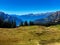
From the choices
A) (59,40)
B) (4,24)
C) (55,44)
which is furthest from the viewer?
(4,24)

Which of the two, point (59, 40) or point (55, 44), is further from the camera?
point (59, 40)

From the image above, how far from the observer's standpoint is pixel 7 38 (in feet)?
141

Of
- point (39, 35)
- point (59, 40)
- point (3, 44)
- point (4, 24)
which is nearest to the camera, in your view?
point (3, 44)

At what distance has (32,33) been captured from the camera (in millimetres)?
51031

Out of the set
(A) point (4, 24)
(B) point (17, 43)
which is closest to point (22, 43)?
(B) point (17, 43)

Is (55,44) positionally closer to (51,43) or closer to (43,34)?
(51,43)

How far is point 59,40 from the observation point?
4644 cm

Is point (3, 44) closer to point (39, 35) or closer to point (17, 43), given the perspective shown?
point (17, 43)

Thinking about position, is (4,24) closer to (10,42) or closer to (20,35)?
(20,35)

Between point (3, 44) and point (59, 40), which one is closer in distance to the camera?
point (3, 44)

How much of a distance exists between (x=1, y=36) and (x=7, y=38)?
220 centimetres

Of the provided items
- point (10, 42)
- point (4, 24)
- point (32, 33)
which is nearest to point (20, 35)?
point (32, 33)

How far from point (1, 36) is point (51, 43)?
45.7 feet

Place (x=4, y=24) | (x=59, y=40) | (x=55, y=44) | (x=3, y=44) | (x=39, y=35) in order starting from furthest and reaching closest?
(x=4, y=24) < (x=39, y=35) < (x=59, y=40) < (x=55, y=44) < (x=3, y=44)
